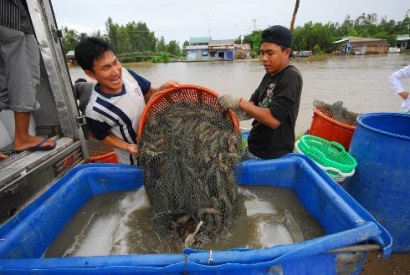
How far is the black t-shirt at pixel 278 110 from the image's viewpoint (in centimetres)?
230

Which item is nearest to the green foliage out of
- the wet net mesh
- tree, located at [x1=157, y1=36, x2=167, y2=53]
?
tree, located at [x1=157, y1=36, x2=167, y2=53]

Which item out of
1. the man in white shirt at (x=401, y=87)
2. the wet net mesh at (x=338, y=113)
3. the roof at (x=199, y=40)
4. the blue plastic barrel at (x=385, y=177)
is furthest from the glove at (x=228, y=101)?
the roof at (x=199, y=40)

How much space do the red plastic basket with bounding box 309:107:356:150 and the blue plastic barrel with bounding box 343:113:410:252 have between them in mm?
769

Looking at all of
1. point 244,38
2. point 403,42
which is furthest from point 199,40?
point 403,42

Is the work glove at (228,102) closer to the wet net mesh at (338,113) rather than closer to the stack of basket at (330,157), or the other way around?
the stack of basket at (330,157)

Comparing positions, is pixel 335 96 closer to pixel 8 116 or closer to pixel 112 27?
pixel 8 116

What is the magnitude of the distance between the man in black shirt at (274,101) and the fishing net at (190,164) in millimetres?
269

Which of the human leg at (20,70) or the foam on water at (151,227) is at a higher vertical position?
the human leg at (20,70)

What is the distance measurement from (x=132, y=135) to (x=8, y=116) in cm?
215

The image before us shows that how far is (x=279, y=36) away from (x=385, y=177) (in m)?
1.79

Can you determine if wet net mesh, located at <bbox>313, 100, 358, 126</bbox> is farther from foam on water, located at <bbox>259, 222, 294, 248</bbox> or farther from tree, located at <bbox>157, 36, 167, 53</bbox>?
tree, located at <bbox>157, 36, 167, 53</bbox>

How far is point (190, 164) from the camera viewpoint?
1871mm

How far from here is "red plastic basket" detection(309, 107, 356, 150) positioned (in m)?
3.94

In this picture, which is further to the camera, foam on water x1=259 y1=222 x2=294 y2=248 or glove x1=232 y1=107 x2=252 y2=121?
glove x1=232 y1=107 x2=252 y2=121
